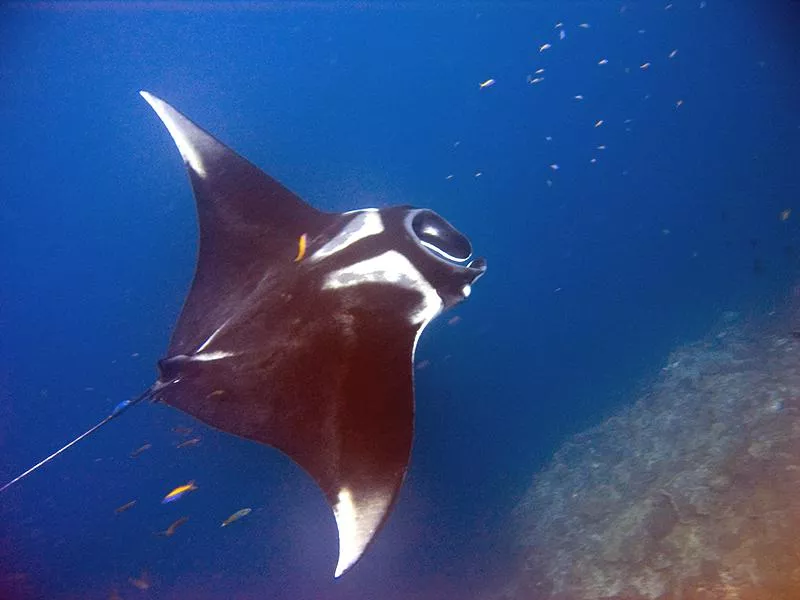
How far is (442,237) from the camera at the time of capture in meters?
3.09

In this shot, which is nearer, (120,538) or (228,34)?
(120,538)

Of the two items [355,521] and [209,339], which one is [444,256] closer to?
[209,339]

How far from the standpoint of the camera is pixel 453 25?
1070 cm

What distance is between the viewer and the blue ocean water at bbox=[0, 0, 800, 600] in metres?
5.88

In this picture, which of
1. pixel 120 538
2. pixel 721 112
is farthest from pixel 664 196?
pixel 120 538

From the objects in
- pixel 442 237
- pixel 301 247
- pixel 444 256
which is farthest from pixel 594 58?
pixel 301 247

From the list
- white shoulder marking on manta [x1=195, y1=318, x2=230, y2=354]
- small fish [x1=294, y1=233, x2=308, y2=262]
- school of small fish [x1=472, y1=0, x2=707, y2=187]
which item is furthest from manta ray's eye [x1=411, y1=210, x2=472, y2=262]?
school of small fish [x1=472, y1=0, x2=707, y2=187]

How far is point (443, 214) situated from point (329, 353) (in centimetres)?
644

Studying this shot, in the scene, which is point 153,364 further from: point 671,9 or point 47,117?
point 671,9

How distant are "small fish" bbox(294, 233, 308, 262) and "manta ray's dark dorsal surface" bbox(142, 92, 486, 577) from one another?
15 mm

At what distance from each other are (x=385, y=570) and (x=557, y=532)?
204 cm

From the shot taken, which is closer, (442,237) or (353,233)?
(353,233)

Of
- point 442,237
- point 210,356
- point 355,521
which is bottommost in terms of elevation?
point 355,521

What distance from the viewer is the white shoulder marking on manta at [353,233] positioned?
2.73 m
